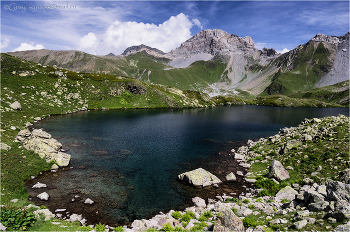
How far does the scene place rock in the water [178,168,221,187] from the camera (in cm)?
3803

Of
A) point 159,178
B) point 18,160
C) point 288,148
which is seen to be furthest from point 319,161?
point 18,160

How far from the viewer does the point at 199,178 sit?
3888cm

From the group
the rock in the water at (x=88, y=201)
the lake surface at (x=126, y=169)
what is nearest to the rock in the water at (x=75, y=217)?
the lake surface at (x=126, y=169)

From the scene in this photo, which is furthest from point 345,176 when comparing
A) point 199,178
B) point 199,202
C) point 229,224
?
point 199,178

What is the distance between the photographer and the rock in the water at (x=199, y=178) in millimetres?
38031

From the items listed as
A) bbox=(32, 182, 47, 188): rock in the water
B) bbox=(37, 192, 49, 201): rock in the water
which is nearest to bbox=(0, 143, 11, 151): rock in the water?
bbox=(32, 182, 47, 188): rock in the water

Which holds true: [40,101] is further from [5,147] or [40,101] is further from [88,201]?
[88,201]

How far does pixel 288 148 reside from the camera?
46.9 metres

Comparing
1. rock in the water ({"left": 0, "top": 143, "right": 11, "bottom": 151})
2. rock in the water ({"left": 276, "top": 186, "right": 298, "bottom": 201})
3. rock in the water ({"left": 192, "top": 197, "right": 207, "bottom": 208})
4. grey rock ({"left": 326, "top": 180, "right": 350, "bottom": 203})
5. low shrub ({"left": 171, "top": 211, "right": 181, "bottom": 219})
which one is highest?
grey rock ({"left": 326, "top": 180, "right": 350, "bottom": 203})

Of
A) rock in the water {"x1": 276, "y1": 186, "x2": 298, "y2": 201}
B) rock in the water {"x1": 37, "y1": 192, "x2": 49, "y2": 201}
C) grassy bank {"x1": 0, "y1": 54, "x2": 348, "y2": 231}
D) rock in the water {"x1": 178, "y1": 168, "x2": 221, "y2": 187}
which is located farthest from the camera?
rock in the water {"x1": 178, "y1": 168, "x2": 221, "y2": 187}

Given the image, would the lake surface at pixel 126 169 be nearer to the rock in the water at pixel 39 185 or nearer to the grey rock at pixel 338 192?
the rock in the water at pixel 39 185

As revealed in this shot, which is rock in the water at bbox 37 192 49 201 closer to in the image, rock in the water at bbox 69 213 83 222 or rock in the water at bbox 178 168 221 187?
rock in the water at bbox 69 213 83 222

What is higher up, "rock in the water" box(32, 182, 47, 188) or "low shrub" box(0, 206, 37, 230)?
"low shrub" box(0, 206, 37, 230)

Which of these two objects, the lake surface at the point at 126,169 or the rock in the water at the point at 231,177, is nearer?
the lake surface at the point at 126,169
